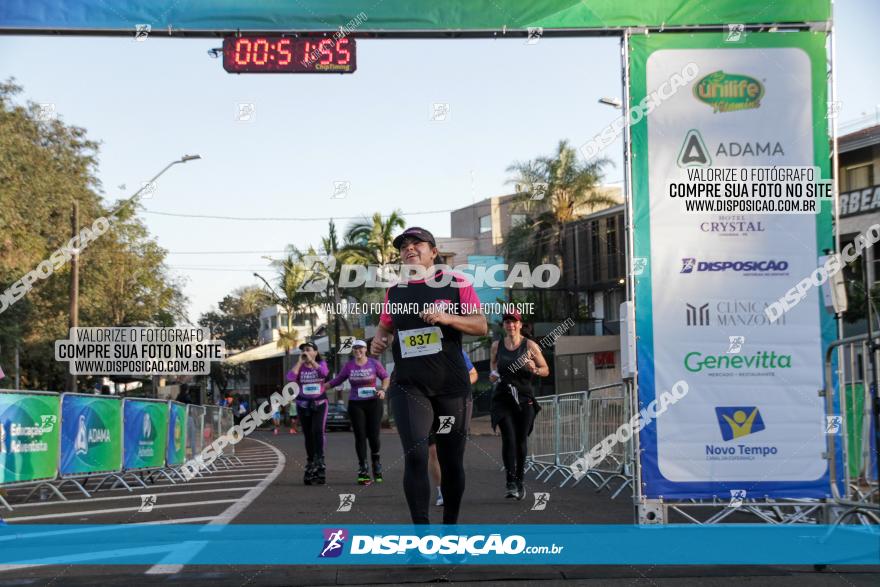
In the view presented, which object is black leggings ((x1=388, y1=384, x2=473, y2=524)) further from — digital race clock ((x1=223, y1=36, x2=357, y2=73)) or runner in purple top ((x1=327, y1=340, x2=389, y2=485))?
runner in purple top ((x1=327, y1=340, x2=389, y2=485))

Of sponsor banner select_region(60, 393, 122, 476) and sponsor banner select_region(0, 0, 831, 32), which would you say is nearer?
sponsor banner select_region(0, 0, 831, 32)

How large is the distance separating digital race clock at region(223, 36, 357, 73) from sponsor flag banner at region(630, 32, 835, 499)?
272 centimetres

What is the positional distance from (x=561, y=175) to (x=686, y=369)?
44786mm

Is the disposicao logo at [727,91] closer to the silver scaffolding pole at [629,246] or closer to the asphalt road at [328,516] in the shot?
the silver scaffolding pole at [629,246]

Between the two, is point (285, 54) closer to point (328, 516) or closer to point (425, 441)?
point (328, 516)

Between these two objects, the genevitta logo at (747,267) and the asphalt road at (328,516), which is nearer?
the asphalt road at (328,516)

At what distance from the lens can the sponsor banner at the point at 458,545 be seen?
634 centimetres

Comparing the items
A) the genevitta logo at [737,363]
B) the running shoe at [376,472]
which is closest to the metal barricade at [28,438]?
the running shoe at [376,472]

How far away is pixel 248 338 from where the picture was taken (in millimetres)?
128625

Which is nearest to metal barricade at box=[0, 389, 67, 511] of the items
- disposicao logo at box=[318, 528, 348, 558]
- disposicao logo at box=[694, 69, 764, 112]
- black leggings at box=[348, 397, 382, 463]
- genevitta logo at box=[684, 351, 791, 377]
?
black leggings at box=[348, 397, 382, 463]

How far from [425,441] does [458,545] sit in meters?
0.63

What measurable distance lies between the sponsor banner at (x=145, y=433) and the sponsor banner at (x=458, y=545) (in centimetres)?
650

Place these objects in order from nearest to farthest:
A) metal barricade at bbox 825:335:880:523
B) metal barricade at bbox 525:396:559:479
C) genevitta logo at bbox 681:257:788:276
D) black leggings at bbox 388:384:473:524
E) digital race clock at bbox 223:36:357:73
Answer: black leggings at bbox 388:384:473:524, metal barricade at bbox 825:335:880:523, genevitta logo at bbox 681:257:788:276, digital race clock at bbox 223:36:357:73, metal barricade at bbox 525:396:559:479

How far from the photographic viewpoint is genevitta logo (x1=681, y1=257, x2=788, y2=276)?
848 cm
